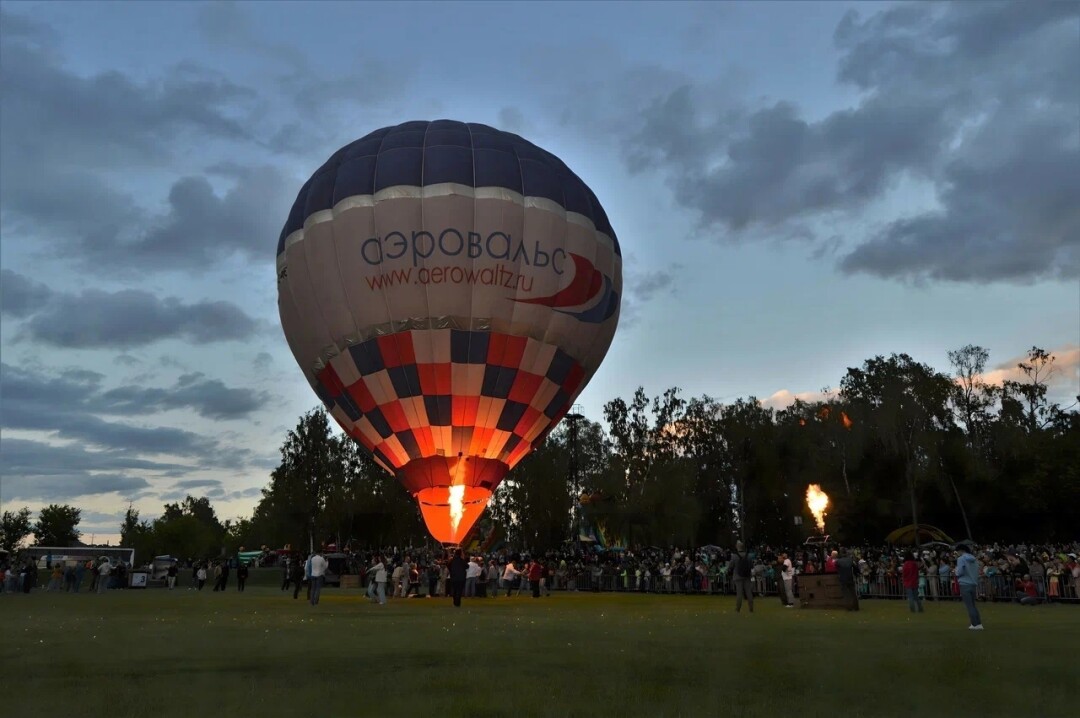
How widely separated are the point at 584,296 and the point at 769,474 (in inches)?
1607

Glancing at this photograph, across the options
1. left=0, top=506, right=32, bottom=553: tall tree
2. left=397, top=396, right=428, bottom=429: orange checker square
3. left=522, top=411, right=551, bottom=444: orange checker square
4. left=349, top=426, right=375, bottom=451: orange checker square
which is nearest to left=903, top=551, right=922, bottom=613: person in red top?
left=522, top=411, right=551, bottom=444: orange checker square

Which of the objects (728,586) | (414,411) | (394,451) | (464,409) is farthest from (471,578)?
(728,586)

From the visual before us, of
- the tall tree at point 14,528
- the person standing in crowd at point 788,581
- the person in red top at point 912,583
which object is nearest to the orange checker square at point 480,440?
the person standing in crowd at point 788,581

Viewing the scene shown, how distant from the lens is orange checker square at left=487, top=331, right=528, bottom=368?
94.6 feet

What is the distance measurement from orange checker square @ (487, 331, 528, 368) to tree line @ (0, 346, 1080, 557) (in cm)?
3531

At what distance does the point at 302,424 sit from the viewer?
3068 inches

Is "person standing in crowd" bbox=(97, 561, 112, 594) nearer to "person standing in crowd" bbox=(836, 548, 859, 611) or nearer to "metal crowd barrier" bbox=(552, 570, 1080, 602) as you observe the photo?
"metal crowd barrier" bbox=(552, 570, 1080, 602)

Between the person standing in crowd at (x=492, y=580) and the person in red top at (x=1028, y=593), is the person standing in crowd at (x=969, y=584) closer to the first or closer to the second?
the person in red top at (x=1028, y=593)

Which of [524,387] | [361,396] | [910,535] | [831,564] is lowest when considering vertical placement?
[831,564]

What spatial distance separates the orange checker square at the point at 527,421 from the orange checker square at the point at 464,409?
1726 mm

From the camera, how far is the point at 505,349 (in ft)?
95.2

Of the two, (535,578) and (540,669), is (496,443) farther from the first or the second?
(540,669)

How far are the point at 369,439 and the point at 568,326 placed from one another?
7558 mm

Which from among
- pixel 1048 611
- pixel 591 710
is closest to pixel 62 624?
pixel 591 710
